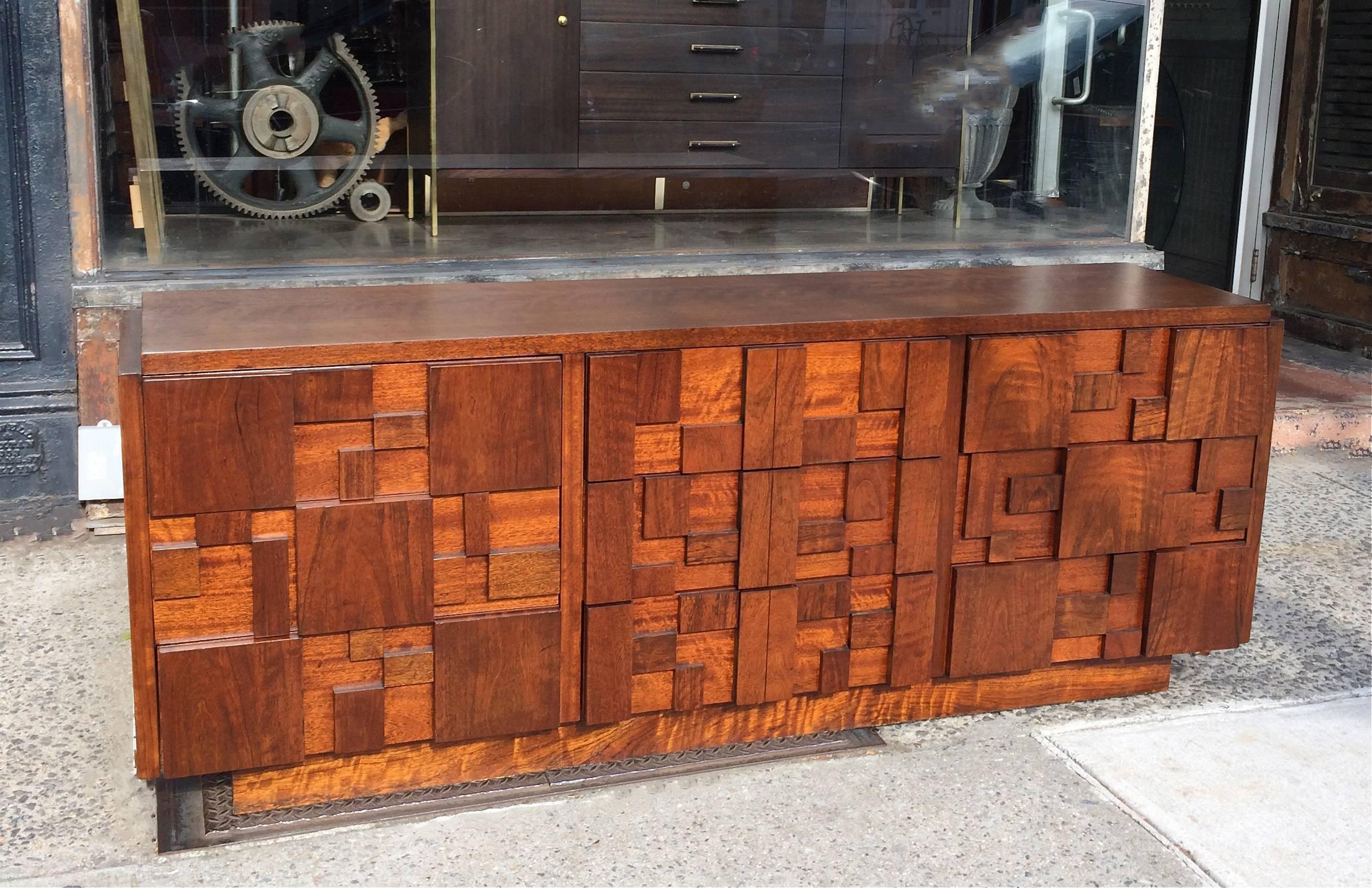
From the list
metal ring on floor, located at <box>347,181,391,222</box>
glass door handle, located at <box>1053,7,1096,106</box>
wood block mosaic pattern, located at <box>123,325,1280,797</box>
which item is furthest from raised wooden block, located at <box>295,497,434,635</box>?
glass door handle, located at <box>1053,7,1096,106</box>

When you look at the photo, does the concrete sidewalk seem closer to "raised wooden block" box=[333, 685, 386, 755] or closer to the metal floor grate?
the metal floor grate

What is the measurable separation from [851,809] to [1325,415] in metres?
2.93

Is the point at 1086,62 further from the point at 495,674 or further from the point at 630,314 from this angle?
the point at 495,674

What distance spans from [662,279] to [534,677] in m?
0.88

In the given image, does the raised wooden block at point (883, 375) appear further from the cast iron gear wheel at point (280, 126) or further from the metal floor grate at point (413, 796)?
the cast iron gear wheel at point (280, 126)

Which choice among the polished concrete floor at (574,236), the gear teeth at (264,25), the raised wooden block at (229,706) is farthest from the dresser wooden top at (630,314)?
the gear teeth at (264,25)

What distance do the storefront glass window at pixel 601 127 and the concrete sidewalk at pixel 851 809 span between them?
4.20 ft

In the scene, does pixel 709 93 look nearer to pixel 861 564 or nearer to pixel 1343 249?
pixel 861 564

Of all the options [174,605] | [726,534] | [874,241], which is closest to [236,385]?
[174,605]

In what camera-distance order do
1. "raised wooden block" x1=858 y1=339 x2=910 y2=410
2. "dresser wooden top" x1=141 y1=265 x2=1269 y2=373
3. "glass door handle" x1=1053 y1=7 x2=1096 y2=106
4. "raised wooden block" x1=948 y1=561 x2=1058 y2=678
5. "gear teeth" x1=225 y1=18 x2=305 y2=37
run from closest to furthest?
1. "dresser wooden top" x1=141 y1=265 x2=1269 y2=373
2. "raised wooden block" x1=858 y1=339 x2=910 y2=410
3. "raised wooden block" x1=948 y1=561 x2=1058 y2=678
4. "gear teeth" x1=225 y1=18 x2=305 y2=37
5. "glass door handle" x1=1053 y1=7 x2=1096 y2=106

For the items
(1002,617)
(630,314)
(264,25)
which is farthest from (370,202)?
(1002,617)

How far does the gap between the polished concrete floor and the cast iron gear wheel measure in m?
0.08

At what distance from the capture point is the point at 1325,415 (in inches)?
179

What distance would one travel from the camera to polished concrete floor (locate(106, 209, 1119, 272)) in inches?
143
